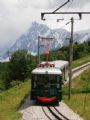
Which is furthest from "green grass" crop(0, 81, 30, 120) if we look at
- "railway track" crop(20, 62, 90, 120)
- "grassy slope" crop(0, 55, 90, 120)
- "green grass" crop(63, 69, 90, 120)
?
"green grass" crop(63, 69, 90, 120)

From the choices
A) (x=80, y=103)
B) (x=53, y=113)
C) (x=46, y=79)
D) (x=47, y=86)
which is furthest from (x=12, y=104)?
(x=53, y=113)

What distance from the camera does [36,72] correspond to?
4500cm

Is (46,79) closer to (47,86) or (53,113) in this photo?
(47,86)

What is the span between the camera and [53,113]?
39438 millimetres

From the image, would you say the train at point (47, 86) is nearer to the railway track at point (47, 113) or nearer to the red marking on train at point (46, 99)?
the red marking on train at point (46, 99)

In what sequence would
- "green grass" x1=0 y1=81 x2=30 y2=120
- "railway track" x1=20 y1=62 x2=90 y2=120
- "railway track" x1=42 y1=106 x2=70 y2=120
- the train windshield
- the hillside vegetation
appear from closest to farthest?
"railway track" x1=42 y1=106 x2=70 y2=120, "railway track" x1=20 y1=62 x2=90 y2=120, "green grass" x1=0 y1=81 x2=30 y2=120, the hillside vegetation, the train windshield

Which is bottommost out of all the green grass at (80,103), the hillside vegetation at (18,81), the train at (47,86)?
the hillside vegetation at (18,81)

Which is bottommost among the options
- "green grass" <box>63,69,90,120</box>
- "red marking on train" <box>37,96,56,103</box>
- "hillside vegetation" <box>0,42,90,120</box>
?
"hillside vegetation" <box>0,42,90,120</box>

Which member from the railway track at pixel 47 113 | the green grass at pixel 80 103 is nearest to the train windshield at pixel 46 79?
the railway track at pixel 47 113

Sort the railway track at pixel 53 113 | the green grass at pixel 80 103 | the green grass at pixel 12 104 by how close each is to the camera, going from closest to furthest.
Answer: the railway track at pixel 53 113
the green grass at pixel 12 104
the green grass at pixel 80 103

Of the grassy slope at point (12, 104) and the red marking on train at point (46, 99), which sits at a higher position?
the red marking on train at point (46, 99)

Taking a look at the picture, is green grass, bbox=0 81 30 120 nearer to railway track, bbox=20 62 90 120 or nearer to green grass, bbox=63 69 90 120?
railway track, bbox=20 62 90 120

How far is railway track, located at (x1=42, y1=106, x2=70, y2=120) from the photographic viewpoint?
36562 mm

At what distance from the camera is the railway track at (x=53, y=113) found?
36.6m
